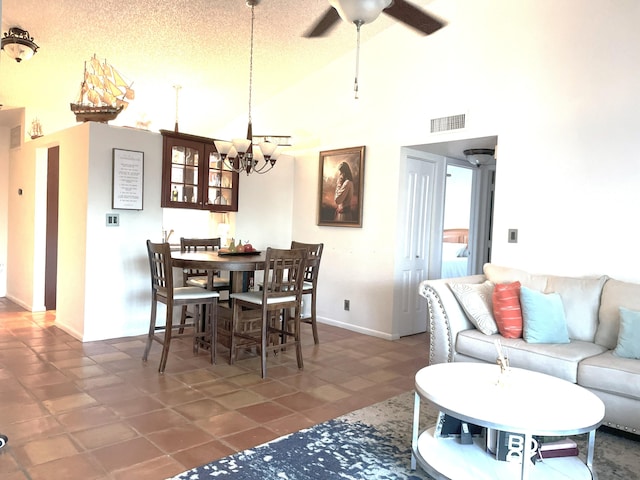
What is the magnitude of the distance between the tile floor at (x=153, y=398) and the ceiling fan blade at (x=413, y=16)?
2.55 meters

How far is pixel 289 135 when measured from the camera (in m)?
6.01

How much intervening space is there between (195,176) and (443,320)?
10.5ft

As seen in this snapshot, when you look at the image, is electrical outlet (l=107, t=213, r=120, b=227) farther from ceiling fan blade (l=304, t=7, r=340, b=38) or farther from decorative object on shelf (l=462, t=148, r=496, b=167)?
decorative object on shelf (l=462, t=148, r=496, b=167)

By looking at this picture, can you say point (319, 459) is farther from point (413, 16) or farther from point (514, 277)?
point (413, 16)

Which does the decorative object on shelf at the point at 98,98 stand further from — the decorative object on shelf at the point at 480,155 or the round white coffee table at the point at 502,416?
the round white coffee table at the point at 502,416

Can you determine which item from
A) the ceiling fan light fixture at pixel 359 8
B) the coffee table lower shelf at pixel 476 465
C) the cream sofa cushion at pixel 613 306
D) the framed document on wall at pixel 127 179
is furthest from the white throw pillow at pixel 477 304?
the framed document on wall at pixel 127 179

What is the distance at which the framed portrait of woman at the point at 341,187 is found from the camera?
17.3 feet

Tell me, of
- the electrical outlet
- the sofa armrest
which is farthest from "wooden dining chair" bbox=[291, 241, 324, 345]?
the electrical outlet

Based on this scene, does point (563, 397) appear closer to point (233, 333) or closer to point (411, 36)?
point (233, 333)

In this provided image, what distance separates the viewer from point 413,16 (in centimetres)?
296

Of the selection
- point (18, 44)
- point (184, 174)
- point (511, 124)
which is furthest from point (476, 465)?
point (18, 44)

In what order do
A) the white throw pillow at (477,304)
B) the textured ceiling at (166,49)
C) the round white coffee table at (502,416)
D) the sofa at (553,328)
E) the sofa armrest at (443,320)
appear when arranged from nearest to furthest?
1. the round white coffee table at (502,416)
2. the sofa at (553,328)
3. the white throw pillow at (477,304)
4. the sofa armrest at (443,320)
5. the textured ceiling at (166,49)

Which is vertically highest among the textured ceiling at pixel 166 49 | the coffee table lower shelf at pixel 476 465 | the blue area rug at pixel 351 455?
the textured ceiling at pixel 166 49

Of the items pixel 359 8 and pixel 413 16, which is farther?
pixel 413 16
